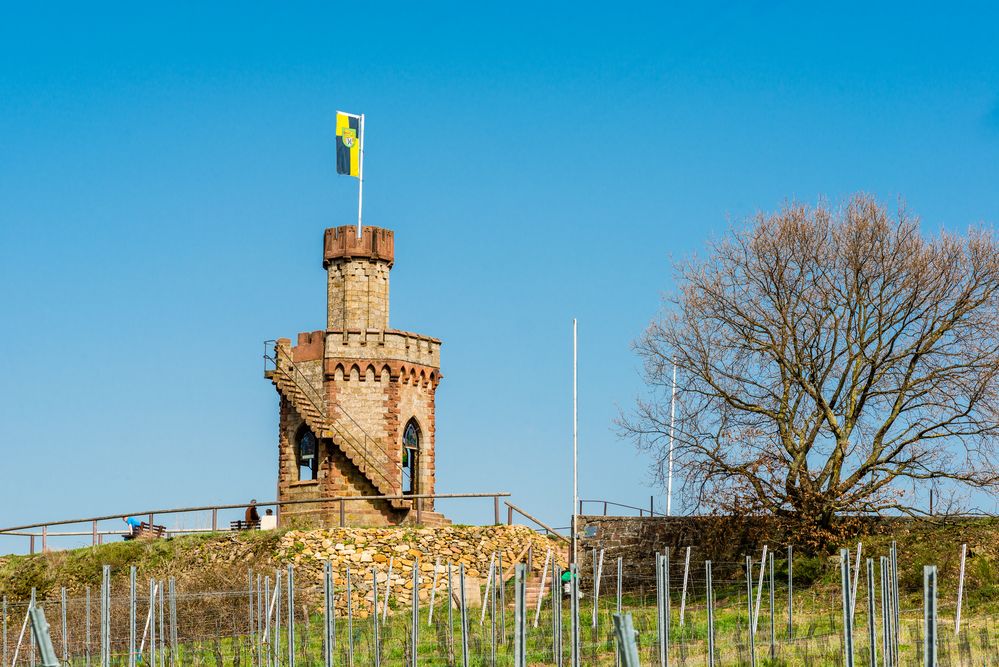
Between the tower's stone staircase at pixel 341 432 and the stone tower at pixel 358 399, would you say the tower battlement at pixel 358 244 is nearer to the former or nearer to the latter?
the stone tower at pixel 358 399

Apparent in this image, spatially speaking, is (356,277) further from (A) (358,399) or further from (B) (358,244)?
(A) (358,399)

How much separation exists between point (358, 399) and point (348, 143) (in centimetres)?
956

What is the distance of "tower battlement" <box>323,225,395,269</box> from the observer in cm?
4612

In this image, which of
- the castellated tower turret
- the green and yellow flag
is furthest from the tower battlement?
the green and yellow flag

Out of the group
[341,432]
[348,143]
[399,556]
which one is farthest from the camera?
[348,143]

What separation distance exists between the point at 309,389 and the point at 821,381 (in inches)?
705

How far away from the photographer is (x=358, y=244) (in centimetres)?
4616

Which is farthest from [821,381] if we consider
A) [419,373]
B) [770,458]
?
[419,373]

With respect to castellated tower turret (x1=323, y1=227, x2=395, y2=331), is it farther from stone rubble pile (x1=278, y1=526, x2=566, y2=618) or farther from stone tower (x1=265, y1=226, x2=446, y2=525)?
stone rubble pile (x1=278, y1=526, x2=566, y2=618)

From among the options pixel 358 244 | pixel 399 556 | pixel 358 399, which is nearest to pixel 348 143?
pixel 358 244

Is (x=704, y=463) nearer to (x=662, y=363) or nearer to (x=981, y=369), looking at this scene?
(x=662, y=363)

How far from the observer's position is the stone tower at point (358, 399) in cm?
4388

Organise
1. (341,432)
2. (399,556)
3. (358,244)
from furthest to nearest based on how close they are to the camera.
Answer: (358,244)
(341,432)
(399,556)

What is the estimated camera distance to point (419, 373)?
46.0 meters
